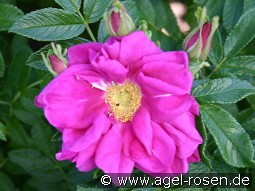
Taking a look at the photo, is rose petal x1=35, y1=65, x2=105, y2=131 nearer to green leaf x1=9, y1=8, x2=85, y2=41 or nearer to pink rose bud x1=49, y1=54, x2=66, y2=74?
pink rose bud x1=49, y1=54, x2=66, y2=74

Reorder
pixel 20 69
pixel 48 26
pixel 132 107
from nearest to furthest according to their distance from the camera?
pixel 132 107 < pixel 48 26 < pixel 20 69

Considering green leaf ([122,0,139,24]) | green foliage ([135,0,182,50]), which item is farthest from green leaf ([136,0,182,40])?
green leaf ([122,0,139,24])

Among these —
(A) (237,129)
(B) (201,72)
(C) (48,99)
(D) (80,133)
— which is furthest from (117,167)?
(B) (201,72)

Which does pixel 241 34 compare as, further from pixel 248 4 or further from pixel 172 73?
pixel 172 73

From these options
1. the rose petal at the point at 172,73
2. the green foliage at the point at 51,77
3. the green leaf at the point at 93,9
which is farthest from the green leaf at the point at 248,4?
the rose petal at the point at 172,73

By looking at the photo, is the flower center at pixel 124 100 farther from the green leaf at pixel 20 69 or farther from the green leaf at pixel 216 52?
the green leaf at pixel 20 69

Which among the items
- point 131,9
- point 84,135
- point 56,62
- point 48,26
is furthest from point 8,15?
point 84,135

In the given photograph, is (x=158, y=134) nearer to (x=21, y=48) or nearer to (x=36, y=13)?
(x=36, y=13)
